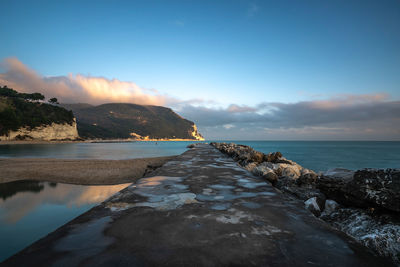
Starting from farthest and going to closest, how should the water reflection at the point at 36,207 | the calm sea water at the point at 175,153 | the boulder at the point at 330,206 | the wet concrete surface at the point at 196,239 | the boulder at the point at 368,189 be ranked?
the calm sea water at the point at 175,153 → the water reflection at the point at 36,207 → the boulder at the point at 330,206 → the boulder at the point at 368,189 → the wet concrete surface at the point at 196,239

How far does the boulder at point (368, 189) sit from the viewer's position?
8.48ft

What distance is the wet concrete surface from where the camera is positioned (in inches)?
54.6

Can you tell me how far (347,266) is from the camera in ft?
4.47

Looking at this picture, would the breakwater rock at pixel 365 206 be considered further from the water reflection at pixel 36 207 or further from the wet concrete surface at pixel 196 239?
the water reflection at pixel 36 207

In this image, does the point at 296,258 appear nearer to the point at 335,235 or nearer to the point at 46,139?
the point at 335,235

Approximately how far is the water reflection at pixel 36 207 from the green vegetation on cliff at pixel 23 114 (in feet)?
230

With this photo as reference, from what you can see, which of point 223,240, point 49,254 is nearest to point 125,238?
point 49,254

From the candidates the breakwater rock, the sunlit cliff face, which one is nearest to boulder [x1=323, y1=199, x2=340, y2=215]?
the breakwater rock

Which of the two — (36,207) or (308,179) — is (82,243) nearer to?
(308,179)

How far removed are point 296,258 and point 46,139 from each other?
278 feet

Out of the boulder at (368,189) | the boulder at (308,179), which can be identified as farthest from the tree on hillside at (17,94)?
the boulder at (368,189)

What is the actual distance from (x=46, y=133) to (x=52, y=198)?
3015 inches

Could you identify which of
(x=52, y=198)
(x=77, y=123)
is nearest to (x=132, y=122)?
(x=77, y=123)

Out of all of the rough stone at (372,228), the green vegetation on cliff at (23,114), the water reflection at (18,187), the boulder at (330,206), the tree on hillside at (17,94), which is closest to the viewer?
the rough stone at (372,228)
